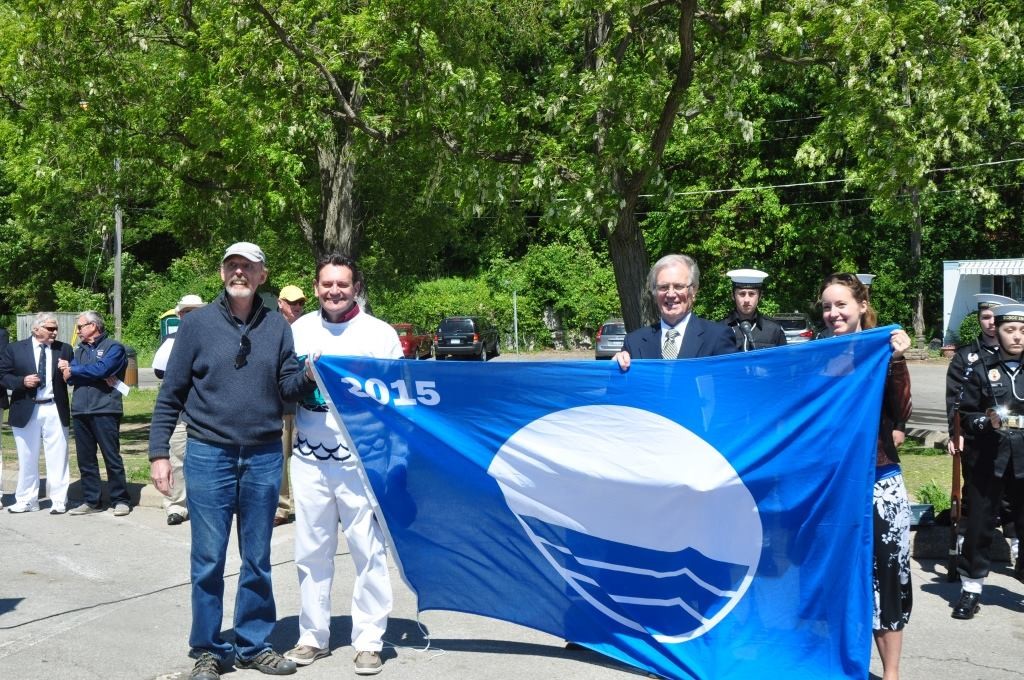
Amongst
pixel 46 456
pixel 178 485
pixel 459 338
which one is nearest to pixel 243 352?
pixel 178 485

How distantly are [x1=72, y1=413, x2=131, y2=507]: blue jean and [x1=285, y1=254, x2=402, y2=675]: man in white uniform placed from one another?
5225 mm

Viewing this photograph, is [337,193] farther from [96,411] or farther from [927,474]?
[927,474]

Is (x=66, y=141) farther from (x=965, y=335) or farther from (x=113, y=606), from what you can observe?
(x=965, y=335)

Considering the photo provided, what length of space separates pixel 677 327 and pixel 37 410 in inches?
292

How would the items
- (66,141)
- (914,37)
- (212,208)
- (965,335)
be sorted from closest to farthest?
(914,37) < (66,141) < (212,208) < (965,335)

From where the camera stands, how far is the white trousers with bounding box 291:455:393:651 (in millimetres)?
5434

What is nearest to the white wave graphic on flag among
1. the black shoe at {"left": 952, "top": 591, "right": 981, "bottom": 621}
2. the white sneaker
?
the white sneaker

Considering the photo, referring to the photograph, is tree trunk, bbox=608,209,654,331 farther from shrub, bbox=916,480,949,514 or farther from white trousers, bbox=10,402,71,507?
white trousers, bbox=10,402,71,507

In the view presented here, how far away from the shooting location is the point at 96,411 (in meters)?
10.1

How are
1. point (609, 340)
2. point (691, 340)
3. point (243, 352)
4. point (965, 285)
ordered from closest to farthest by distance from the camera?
1. point (243, 352)
2. point (691, 340)
3. point (609, 340)
4. point (965, 285)

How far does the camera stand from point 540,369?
17.9 feet

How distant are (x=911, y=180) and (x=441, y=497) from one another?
10089 millimetres

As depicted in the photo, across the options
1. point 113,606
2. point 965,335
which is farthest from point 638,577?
point 965,335

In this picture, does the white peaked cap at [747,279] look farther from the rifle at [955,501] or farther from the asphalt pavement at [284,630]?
the asphalt pavement at [284,630]
